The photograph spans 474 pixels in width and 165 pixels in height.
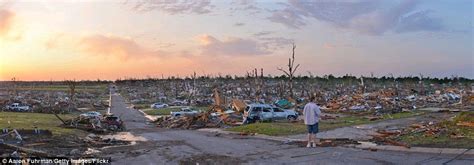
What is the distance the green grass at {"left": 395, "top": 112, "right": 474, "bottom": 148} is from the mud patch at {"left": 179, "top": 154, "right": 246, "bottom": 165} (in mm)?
6901

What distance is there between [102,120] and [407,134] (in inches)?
1004

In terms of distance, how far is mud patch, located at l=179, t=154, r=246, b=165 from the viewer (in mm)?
15930

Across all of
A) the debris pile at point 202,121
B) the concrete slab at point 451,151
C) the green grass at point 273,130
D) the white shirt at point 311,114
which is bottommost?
the debris pile at point 202,121

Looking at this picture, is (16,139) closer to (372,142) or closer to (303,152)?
(303,152)

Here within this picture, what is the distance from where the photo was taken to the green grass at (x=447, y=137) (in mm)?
17203

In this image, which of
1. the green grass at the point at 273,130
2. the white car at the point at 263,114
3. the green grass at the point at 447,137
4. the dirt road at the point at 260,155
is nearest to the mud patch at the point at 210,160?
the dirt road at the point at 260,155

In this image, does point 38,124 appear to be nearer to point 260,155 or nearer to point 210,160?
point 210,160

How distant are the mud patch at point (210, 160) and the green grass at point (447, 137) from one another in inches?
272

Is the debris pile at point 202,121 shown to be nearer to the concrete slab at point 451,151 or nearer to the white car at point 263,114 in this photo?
the white car at point 263,114

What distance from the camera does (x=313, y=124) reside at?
1903 centimetres

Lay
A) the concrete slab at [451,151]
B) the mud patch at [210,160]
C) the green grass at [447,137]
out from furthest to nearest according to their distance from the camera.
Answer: the green grass at [447,137] → the mud patch at [210,160] → the concrete slab at [451,151]

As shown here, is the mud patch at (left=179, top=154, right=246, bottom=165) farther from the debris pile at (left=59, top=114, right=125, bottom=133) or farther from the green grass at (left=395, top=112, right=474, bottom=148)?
the debris pile at (left=59, top=114, right=125, bottom=133)

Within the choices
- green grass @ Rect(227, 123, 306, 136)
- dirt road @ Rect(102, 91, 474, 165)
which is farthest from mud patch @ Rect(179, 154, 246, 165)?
green grass @ Rect(227, 123, 306, 136)

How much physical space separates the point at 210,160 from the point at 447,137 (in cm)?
930
